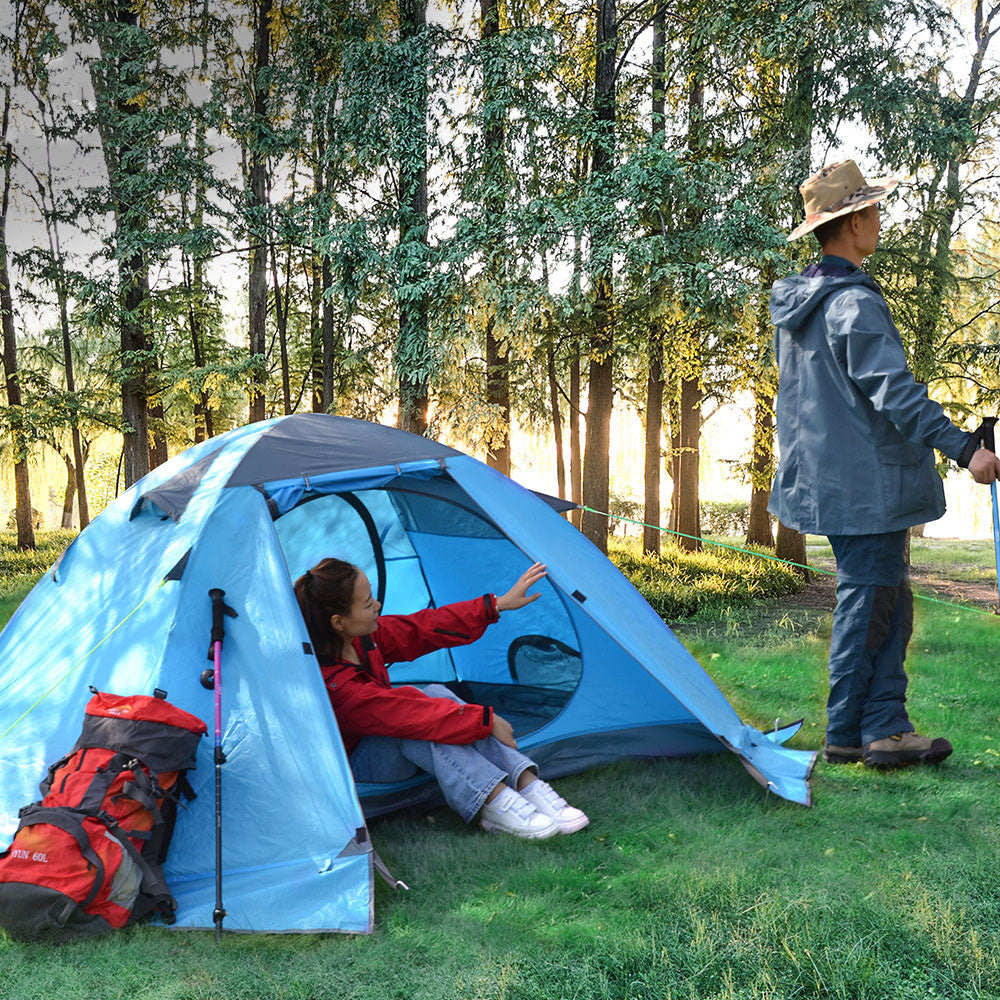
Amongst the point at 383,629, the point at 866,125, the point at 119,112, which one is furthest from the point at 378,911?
the point at 119,112

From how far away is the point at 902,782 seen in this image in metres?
3.47

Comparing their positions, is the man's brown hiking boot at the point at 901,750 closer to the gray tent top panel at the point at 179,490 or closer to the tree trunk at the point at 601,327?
the gray tent top panel at the point at 179,490

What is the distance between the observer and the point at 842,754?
11.7 ft

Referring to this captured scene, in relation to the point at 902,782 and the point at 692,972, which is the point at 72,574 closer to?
the point at 692,972

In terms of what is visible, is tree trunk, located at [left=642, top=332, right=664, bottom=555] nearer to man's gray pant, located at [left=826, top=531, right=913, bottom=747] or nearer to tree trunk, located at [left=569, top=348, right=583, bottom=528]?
tree trunk, located at [left=569, top=348, right=583, bottom=528]

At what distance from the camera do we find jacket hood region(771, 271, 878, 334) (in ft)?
10.9

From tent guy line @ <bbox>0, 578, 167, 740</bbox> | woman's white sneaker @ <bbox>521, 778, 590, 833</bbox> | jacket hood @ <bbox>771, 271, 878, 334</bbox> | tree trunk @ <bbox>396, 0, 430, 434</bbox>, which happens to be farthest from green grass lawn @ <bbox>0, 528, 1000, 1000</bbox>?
tree trunk @ <bbox>396, 0, 430, 434</bbox>

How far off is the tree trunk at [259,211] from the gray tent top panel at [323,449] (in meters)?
6.28

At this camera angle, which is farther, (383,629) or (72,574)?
(72,574)

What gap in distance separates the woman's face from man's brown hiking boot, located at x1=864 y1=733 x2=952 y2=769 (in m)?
1.97

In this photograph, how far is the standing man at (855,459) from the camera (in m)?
3.23

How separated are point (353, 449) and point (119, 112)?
8.71 metres

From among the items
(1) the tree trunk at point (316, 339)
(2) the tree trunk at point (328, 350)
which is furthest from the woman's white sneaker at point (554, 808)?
(1) the tree trunk at point (316, 339)

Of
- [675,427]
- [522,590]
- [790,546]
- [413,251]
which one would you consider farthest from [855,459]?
[675,427]
